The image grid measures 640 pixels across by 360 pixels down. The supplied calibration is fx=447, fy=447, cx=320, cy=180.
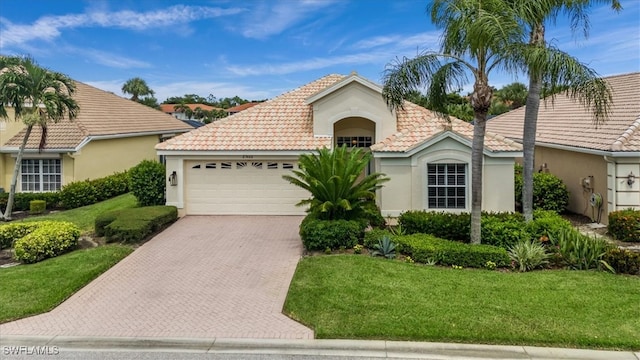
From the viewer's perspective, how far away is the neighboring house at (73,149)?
20.9m

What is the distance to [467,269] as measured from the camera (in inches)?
419

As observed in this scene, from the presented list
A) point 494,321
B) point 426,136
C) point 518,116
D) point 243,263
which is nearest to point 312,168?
point 243,263

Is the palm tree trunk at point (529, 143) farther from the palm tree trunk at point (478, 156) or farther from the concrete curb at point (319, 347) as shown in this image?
the concrete curb at point (319, 347)

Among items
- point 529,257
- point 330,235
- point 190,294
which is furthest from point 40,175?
point 529,257

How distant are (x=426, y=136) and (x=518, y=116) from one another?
45.9 feet

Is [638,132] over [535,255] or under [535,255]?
over

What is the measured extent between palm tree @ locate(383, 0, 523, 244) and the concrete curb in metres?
5.06

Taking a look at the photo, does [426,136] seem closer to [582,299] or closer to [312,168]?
[312,168]

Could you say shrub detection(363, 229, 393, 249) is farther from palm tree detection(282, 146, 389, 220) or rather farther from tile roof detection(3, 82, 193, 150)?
tile roof detection(3, 82, 193, 150)

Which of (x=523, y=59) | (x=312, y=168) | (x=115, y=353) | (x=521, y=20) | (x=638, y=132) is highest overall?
(x=521, y=20)

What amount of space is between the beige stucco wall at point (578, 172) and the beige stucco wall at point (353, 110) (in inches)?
268

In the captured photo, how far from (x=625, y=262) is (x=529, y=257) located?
199cm

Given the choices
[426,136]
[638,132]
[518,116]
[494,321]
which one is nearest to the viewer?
[494,321]

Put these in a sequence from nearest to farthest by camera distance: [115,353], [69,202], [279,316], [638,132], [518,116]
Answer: [115,353], [279,316], [638,132], [69,202], [518,116]
